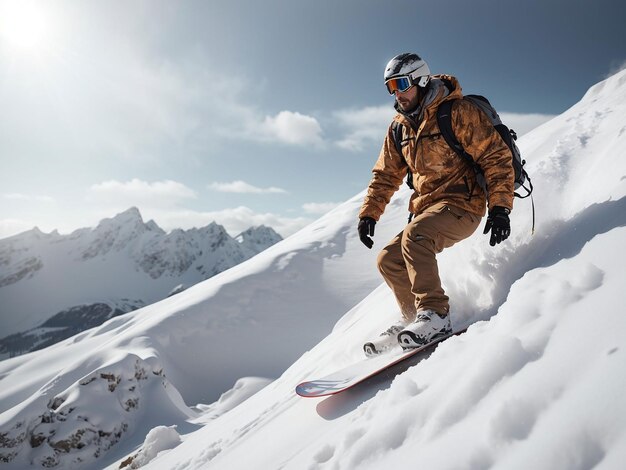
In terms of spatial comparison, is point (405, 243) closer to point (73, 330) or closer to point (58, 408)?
point (58, 408)

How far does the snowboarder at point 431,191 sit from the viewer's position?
2854 millimetres

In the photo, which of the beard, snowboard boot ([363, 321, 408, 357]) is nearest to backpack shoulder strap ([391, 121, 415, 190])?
the beard

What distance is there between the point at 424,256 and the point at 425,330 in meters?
0.61

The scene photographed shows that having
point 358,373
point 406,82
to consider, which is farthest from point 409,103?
point 358,373

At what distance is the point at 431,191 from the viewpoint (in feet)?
11.4

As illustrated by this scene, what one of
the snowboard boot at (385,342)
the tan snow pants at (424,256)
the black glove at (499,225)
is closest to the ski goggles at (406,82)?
the tan snow pants at (424,256)

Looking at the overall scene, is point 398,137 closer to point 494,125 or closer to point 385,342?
point 494,125

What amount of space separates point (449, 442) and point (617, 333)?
0.79 metres

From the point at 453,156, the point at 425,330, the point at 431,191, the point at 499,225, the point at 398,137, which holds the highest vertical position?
the point at 398,137

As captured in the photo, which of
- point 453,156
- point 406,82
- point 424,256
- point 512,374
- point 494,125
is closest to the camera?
point 512,374

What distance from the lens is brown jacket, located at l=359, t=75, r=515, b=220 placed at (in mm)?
2990

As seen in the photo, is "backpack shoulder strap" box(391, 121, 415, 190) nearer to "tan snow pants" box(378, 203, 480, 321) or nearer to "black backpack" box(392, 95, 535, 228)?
"black backpack" box(392, 95, 535, 228)

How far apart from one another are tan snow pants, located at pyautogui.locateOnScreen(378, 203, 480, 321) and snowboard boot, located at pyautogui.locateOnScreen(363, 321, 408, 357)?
166 millimetres

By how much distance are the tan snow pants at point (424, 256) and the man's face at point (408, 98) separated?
106cm
